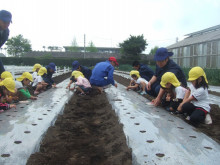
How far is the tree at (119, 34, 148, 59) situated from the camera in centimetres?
3850

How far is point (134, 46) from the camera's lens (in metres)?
38.2

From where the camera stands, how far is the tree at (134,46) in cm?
3850

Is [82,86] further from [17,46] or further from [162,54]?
[17,46]

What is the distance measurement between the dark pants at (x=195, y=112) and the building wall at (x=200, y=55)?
14.7 meters

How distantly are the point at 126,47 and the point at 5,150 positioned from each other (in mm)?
37773

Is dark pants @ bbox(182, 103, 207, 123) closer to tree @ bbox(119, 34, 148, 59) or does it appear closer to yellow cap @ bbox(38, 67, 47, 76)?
yellow cap @ bbox(38, 67, 47, 76)

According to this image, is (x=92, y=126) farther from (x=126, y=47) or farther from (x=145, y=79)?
(x=126, y=47)

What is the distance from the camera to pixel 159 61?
4.32 metres

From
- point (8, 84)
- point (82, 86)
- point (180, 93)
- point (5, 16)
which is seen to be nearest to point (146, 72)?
point (82, 86)

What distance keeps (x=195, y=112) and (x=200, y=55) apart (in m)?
17.7

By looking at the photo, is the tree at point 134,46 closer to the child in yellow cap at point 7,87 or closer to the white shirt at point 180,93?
the white shirt at point 180,93

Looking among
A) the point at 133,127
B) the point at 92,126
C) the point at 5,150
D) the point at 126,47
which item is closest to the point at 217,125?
the point at 133,127

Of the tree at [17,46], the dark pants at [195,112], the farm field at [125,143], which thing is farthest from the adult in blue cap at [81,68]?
the tree at [17,46]

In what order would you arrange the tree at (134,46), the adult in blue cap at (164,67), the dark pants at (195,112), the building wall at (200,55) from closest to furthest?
the dark pants at (195,112) → the adult in blue cap at (164,67) → the building wall at (200,55) → the tree at (134,46)
